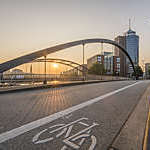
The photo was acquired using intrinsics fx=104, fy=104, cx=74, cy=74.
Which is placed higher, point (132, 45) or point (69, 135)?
point (132, 45)

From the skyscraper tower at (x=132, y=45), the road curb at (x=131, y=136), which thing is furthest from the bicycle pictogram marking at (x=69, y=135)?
the skyscraper tower at (x=132, y=45)

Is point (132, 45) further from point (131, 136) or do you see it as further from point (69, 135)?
point (69, 135)

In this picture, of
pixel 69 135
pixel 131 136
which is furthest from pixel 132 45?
pixel 69 135

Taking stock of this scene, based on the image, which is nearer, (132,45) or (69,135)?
(69,135)

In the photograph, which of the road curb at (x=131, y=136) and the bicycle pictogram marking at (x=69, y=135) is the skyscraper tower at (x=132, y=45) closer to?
the road curb at (x=131, y=136)

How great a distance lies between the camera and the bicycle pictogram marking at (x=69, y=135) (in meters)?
1.74

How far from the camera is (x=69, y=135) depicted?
2.02m

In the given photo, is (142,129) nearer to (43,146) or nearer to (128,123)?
(128,123)

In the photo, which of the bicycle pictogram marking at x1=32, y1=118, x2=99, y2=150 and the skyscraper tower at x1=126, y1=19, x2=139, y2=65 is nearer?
the bicycle pictogram marking at x1=32, y1=118, x2=99, y2=150

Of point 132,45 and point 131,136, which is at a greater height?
point 132,45

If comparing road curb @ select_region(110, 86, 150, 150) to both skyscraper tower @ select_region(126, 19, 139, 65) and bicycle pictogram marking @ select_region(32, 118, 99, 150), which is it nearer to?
bicycle pictogram marking @ select_region(32, 118, 99, 150)

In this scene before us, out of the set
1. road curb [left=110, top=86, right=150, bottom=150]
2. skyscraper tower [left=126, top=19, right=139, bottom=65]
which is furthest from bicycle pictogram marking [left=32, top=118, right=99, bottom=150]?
skyscraper tower [left=126, top=19, right=139, bottom=65]

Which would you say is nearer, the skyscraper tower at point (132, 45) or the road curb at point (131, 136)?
the road curb at point (131, 136)

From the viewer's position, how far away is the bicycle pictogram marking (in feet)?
5.72
